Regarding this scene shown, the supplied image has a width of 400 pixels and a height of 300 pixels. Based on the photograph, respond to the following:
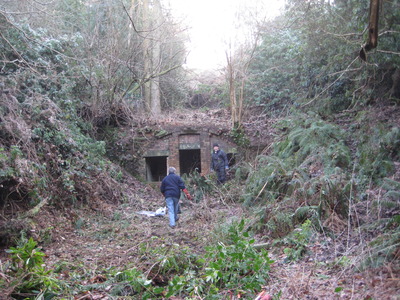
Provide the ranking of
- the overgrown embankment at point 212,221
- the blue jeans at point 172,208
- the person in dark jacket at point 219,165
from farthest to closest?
1. the person in dark jacket at point 219,165
2. the blue jeans at point 172,208
3. the overgrown embankment at point 212,221

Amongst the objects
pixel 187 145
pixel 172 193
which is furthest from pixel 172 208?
pixel 187 145

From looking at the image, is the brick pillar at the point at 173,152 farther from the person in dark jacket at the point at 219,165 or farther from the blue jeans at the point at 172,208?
the blue jeans at the point at 172,208

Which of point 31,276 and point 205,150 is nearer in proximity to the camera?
point 31,276

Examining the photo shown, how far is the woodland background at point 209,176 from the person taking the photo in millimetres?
5492

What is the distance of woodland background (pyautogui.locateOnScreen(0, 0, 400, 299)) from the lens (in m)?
5.49

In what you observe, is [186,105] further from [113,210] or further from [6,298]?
[6,298]

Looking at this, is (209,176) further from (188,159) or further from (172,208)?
(188,159)

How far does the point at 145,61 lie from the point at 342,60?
8526 millimetres

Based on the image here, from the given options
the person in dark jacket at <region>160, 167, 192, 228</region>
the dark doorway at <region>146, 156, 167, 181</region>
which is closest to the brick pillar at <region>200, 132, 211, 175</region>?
the dark doorway at <region>146, 156, 167, 181</region>

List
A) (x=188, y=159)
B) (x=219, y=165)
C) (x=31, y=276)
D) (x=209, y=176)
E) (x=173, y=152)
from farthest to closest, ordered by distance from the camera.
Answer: (x=188, y=159) < (x=173, y=152) < (x=219, y=165) < (x=209, y=176) < (x=31, y=276)

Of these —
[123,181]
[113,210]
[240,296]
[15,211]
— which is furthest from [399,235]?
[123,181]

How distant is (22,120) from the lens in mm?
10188

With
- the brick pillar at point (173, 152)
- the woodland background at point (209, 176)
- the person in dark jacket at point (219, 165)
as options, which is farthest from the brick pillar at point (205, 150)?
the person in dark jacket at point (219, 165)

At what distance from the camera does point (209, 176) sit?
49.6 ft
